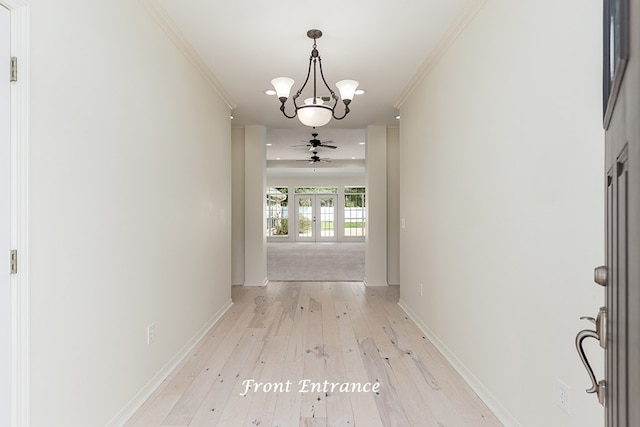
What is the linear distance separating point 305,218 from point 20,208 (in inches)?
478

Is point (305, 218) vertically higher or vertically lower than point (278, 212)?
lower

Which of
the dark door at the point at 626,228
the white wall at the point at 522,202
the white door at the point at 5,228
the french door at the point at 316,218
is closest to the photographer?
the dark door at the point at 626,228

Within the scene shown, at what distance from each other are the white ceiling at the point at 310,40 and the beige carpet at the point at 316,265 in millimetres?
3292

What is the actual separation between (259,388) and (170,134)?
1887 millimetres

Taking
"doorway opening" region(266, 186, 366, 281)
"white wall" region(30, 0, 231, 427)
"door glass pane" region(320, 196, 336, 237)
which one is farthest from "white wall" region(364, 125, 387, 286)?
"door glass pane" region(320, 196, 336, 237)

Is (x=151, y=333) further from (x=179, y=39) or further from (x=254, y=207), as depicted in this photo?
(x=254, y=207)

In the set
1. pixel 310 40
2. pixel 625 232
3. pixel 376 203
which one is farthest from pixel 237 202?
pixel 625 232

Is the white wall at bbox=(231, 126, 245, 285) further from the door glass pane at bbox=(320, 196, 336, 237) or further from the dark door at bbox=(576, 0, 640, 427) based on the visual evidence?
the door glass pane at bbox=(320, 196, 336, 237)

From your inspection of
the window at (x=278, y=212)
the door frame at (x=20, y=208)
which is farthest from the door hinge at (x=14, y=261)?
the window at (x=278, y=212)

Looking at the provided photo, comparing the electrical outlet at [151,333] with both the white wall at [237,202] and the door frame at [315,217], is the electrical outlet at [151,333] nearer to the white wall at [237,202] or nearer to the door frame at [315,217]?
the white wall at [237,202]

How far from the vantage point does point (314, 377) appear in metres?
2.48

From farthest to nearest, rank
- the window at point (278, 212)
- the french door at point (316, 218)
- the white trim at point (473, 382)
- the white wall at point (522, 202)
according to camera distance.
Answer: the french door at point (316, 218) → the window at point (278, 212) → the white trim at point (473, 382) → the white wall at point (522, 202)

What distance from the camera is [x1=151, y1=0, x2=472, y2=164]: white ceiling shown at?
242cm

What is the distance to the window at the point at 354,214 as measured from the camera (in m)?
13.3
